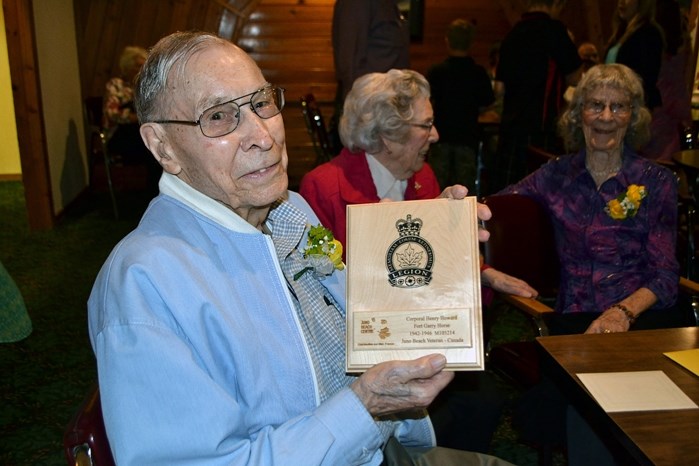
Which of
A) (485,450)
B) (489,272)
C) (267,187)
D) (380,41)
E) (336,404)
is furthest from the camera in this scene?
(380,41)

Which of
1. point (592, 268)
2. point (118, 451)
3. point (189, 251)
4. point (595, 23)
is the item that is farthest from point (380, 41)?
point (595, 23)

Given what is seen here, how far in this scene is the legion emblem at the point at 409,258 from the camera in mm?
1377

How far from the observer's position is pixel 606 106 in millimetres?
2506

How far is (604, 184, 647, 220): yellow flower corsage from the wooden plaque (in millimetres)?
1181

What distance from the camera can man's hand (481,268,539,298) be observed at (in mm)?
2264

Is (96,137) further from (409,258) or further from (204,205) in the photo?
(409,258)

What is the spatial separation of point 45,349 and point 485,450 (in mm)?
2499

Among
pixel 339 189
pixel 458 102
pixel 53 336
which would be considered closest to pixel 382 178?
pixel 339 189

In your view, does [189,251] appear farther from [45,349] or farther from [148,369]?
[45,349]

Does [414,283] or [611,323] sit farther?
[611,323]

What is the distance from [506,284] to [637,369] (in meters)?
0.76

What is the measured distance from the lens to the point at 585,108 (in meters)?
2.56

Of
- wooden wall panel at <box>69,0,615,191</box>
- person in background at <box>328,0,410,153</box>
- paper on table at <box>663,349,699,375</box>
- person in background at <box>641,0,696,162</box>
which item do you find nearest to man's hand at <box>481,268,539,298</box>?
paper on table at <box>663,349,699,375</box>

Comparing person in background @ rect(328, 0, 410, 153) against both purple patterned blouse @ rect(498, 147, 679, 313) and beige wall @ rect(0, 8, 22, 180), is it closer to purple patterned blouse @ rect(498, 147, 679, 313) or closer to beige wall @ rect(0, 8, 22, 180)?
purple patterned blouse @ rect(498, 147, 679, 313)
